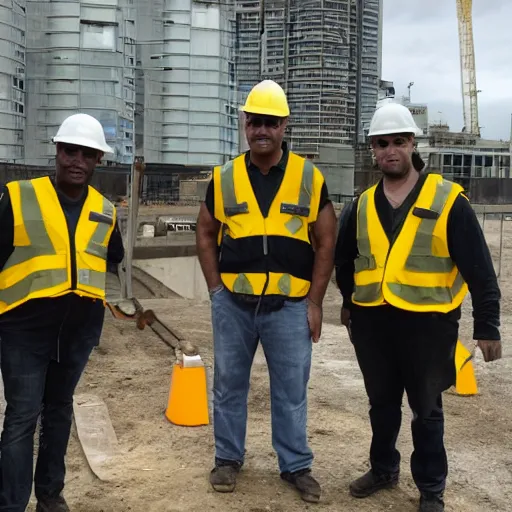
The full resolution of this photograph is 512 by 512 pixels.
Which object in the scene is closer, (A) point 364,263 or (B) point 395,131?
(B) point 395,131

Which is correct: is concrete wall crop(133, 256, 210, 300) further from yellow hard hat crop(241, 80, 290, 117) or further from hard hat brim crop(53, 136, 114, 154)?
hard hat brim crop(53, 136, 114, 154)

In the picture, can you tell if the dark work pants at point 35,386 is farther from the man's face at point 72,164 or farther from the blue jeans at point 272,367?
the blue jeans at point 272,367

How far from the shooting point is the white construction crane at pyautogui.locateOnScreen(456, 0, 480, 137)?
8025cm

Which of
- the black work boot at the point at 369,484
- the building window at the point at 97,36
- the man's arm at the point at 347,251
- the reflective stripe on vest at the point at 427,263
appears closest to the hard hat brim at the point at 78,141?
the man's arm at the point at 347,251

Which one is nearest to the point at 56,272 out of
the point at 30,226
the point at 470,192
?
the point at 30,226

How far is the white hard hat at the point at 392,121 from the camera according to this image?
381 centimetres

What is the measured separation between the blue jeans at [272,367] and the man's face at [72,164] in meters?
1.00

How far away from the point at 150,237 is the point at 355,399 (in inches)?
395

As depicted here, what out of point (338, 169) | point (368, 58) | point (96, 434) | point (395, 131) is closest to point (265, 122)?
point (395, 131)

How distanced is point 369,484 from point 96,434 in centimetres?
195

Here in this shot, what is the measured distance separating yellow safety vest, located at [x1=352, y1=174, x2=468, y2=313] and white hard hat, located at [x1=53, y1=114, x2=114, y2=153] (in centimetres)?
148

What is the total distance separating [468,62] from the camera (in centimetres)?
8225

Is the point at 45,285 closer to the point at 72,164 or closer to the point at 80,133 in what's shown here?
the point at 72,164

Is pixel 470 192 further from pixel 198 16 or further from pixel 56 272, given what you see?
pixel 56 272
